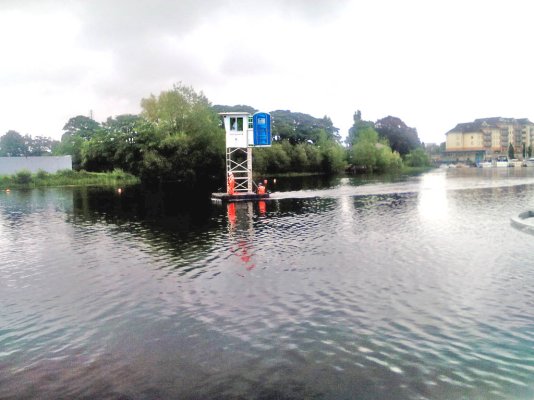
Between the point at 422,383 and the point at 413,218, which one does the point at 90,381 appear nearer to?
the point at 422,383

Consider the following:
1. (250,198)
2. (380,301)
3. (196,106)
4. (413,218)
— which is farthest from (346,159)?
(380,301)

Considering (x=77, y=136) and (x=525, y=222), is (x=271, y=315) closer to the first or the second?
(x=525, y=222)

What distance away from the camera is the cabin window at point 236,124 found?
4481 cm

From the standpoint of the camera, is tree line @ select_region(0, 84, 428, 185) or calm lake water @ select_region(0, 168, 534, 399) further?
tree line @ select_region(0, 84, 428, 185)

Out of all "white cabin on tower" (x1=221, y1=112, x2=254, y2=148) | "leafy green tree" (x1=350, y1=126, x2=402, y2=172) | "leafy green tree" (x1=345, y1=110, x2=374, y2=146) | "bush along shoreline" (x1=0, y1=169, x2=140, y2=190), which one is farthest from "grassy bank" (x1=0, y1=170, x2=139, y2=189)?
"leafy green tree" (x1=345, y1=110, x2=374, y2=146)

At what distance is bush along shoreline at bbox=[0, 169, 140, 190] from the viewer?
73.6 m

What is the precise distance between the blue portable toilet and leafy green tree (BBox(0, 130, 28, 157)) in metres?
140

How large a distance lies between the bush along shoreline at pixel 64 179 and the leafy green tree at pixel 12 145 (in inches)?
3592

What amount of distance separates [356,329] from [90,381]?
19.1 feet

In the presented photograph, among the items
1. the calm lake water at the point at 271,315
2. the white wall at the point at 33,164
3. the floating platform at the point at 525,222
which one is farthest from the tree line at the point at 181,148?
the floating platform at the point at 525,222

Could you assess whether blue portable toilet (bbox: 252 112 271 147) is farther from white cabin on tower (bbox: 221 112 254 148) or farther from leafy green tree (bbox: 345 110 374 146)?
leafy green tree (bbox: 345 110 374 146)

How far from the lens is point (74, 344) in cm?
1049

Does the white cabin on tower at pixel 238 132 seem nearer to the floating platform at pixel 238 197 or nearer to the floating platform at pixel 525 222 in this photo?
the floating platform at pixel 238 197

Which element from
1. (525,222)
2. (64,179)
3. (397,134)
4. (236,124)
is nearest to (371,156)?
(397,134)
